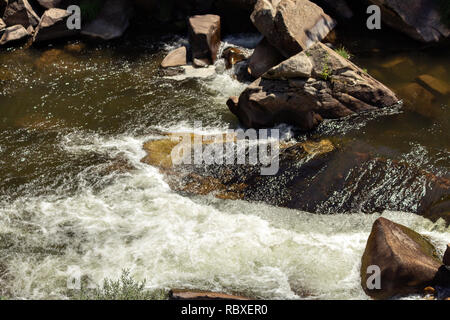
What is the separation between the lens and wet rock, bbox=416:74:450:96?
11570mm

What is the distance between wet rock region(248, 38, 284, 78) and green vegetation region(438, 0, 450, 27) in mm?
4507

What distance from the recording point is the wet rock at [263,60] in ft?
40.7

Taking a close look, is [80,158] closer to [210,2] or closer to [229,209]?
[229,209]

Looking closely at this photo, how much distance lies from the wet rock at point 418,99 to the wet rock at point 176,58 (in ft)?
18.5

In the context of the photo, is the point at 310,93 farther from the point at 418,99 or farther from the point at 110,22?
the point at 110,22

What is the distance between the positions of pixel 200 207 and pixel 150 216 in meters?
0.88

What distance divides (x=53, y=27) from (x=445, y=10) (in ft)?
35.5

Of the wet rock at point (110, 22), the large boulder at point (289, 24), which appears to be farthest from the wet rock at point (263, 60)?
the wet rock at point (110, 22)

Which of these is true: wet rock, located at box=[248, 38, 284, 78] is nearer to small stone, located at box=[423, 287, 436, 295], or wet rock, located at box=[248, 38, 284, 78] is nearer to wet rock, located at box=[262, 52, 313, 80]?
wet rock, located at box=[262, 52, 313, 80]

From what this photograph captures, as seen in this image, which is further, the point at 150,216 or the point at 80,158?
the point at 80,158

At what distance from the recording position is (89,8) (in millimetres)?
14961
